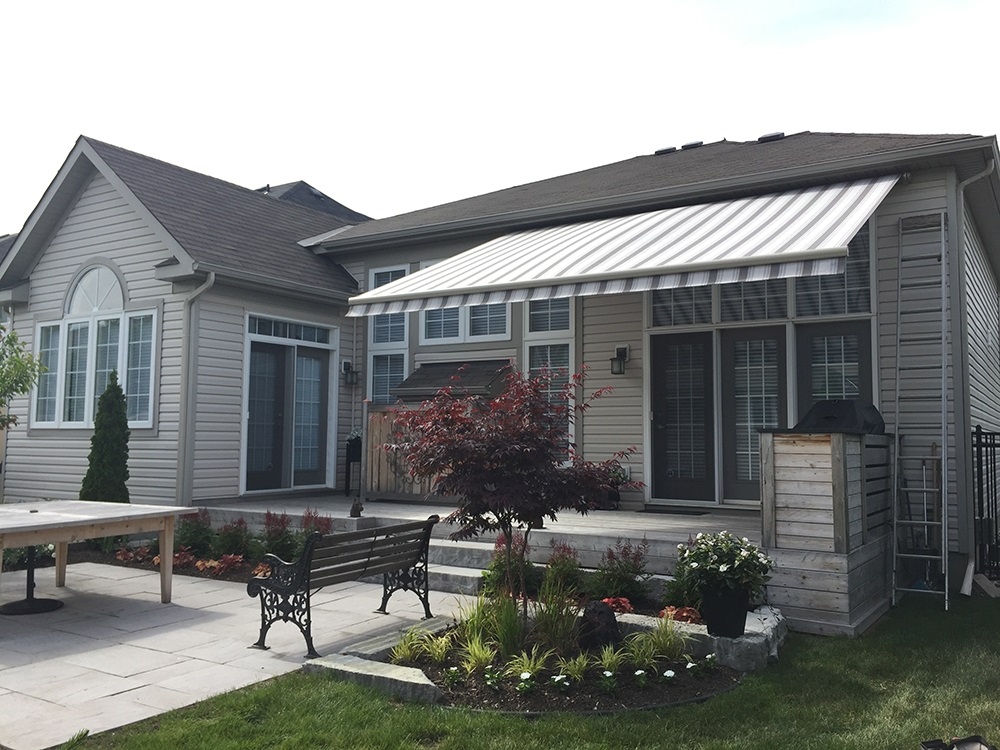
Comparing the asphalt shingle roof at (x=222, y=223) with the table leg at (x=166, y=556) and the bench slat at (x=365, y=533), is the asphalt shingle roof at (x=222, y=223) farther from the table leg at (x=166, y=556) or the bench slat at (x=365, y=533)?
the bench slat at (x=365, y=533)

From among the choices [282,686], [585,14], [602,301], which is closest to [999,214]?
[602,301]

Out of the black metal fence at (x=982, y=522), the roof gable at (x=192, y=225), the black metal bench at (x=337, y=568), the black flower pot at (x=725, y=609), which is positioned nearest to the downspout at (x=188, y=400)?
the roof gable at (x=192, y=225)

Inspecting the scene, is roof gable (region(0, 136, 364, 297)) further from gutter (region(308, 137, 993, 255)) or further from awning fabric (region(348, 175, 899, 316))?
awning fabric (region(348, 175, 899, 316))

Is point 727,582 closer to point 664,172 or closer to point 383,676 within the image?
point 383,676

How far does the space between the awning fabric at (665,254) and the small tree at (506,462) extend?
6.73ft

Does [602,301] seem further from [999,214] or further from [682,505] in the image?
[999,214]

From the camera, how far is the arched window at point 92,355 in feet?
38.1

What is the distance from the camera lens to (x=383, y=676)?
492cm

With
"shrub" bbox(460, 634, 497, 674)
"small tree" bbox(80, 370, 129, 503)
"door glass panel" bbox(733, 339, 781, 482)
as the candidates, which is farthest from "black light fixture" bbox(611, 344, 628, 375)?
"small tree" bbox(80, 370, 129, 503)

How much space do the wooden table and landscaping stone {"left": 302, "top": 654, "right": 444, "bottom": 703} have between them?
272 cm

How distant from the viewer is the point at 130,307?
11.8 m

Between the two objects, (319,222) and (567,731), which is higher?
(319,222)

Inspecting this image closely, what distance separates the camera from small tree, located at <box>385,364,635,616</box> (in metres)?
5.61

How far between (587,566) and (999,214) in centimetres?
738
